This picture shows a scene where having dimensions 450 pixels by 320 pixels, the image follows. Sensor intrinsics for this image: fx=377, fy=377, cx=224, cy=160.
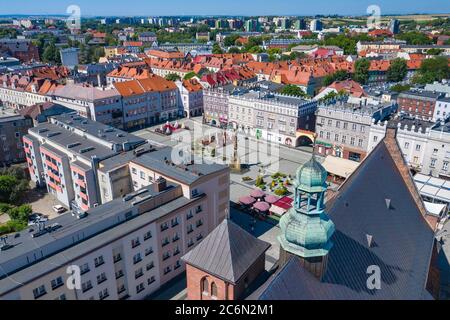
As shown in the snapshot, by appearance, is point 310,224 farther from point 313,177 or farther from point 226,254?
point 226,254

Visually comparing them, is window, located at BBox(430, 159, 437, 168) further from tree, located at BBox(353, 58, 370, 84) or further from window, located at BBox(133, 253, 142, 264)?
tree, located at BBox(353, 58, 370, 84)

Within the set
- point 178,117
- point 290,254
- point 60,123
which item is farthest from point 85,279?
point 178,117

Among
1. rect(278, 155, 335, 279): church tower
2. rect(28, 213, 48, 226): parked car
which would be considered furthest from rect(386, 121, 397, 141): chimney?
rect(28, 213, 48, 226): parked car

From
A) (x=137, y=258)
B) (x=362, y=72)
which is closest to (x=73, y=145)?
(x=137, y=258)

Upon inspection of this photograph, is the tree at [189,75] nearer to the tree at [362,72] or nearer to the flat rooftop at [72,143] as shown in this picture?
the tree at [362,72]
